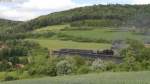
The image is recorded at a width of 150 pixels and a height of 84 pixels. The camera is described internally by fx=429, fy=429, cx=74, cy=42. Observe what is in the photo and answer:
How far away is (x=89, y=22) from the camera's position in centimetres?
9988

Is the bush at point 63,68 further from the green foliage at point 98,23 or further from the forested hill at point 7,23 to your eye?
the forested hill at point 7,23

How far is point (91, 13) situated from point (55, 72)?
255 ft

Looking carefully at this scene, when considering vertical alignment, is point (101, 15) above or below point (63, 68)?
below

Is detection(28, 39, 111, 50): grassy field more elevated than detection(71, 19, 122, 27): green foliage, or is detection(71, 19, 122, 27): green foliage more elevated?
detection(71, 19, 122, 27): green foliage

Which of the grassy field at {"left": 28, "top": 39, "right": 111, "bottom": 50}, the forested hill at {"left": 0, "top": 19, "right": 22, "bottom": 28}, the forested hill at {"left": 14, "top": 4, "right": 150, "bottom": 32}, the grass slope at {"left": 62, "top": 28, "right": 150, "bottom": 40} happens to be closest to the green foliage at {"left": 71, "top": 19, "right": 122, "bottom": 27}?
the forested hill at {"left": 14, "top": 4, "right": 150, "bottom": 32}

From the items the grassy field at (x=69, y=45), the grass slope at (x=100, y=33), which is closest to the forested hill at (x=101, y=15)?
the grass slope at (x=100, y=33)

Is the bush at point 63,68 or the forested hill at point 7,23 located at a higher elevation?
the bush at point 63,68

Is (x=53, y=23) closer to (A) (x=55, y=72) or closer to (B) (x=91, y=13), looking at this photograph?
(B) (x=91, y=13)

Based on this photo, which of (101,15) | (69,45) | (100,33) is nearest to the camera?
(69,45)

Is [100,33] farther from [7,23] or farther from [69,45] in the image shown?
[7,23]

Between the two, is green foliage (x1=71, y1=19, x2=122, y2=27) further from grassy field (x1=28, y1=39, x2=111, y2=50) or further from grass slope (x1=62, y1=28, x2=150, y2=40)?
grassy field (x1=28, y1=39, x2=111, y2=50)

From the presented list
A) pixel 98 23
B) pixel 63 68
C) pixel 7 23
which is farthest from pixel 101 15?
pixel 63 68

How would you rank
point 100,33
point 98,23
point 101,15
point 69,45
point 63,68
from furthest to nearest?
point 101,15 < point 98,23 < point 100,33 < point 69,45 < point 63,68

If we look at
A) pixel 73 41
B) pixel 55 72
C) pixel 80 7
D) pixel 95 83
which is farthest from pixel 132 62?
pixel 80 7
